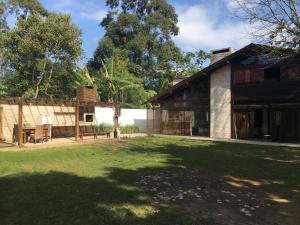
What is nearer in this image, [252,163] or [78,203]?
[78,203]

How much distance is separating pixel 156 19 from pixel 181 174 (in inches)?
1590

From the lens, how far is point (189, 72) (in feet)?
151

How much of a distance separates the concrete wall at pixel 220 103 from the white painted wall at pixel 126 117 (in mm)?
8940

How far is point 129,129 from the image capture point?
102ft

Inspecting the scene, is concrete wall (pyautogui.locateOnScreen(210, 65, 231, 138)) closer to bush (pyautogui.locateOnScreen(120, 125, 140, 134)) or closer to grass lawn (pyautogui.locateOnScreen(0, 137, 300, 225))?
bush (pyautogui.locateOnScreen(120, 125, 140, 134))

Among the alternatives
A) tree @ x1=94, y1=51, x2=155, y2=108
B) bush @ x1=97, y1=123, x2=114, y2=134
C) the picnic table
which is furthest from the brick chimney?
the picnic table

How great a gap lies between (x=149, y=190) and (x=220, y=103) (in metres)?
17.7

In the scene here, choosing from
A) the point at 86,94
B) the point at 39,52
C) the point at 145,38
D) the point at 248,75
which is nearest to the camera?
the point at 248,75

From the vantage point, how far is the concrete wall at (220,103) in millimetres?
25031

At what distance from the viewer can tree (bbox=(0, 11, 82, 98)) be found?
31.8 meters

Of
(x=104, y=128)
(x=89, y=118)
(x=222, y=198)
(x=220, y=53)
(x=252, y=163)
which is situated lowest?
(x=222, y=198)

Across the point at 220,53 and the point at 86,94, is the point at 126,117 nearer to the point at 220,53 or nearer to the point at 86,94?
the point at 86,94

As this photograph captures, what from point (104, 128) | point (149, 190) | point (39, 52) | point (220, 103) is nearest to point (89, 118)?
point (104, 128)

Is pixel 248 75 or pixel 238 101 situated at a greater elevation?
pixel 248 75
